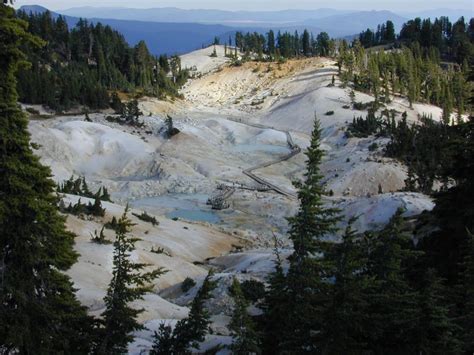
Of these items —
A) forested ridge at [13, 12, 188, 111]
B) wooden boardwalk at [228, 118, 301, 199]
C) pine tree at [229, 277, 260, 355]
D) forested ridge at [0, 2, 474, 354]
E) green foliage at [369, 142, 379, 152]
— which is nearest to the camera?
forested ridge at [0, 2, 474, 354]

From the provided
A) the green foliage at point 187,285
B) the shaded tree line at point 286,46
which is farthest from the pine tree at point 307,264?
the shaded tree line at point 286,46

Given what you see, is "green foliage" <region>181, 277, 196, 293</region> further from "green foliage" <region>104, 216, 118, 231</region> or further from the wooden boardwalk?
the wooden boardwalk

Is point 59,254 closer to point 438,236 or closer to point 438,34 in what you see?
point 438,236

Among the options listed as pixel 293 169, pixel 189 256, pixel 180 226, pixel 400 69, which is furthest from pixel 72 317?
pixel 400 69

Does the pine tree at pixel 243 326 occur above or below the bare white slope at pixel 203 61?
below

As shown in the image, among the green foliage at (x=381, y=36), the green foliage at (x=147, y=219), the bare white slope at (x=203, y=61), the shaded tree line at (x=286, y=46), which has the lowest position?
the green foliage at (x=147, y=219)

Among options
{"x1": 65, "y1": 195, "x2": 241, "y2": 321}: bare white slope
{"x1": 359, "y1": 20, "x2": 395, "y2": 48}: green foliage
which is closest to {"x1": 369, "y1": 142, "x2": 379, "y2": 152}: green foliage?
{"x1": 65, "y1": 195, "x2": 241, "y2": 321}: bare white slope

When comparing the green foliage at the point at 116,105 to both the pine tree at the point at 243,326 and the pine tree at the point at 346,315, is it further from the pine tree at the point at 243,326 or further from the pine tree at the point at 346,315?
the pine tree at the point at 346,315
